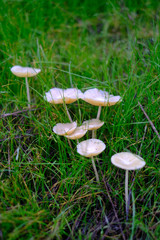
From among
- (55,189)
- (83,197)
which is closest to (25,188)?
(55,189)

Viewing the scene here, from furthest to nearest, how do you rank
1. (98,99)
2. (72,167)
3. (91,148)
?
(98,99) → (72,167) → (91,148)

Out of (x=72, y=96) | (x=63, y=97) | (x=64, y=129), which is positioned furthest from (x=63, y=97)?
(x=64, y=129)

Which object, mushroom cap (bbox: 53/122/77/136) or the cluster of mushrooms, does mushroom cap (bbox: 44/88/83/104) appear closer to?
the cluster of mushrooms

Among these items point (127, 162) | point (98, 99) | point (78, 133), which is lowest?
point (127, 162)

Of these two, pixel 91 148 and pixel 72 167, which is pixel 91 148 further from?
pixel 72 167

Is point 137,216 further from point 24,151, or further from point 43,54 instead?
point 43,54

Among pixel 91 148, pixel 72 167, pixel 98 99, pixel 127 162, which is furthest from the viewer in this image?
pixel 98 99
